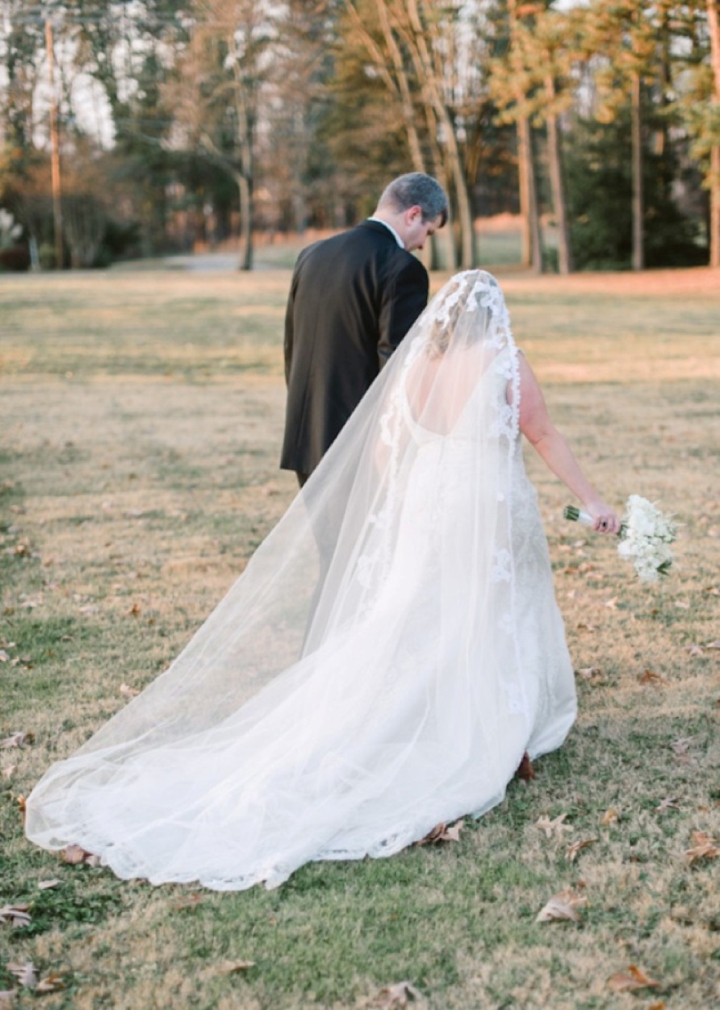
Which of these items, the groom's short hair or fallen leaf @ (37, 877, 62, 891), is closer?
fallen leaf @ (37, 877, 62, 891)

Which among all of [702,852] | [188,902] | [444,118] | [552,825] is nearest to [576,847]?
[552,825]

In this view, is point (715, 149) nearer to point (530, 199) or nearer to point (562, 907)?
point (530, 199)

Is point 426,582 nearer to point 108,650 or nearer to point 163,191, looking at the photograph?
point 108,650

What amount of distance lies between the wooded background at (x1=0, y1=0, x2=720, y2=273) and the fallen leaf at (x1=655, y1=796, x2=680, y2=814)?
24.2 metres

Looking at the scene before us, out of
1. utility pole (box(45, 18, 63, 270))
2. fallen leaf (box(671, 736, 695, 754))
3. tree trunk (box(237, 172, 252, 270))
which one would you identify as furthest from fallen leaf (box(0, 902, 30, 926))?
utility pole (box(45, 18, 63, 270))

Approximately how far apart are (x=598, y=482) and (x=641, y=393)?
18.5 ft

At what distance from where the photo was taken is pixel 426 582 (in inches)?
169

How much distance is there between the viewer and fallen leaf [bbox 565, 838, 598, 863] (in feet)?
12.2

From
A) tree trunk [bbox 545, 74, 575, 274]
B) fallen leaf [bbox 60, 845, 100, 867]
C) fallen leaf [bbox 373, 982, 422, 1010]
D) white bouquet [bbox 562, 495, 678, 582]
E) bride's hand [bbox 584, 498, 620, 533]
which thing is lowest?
fallen leaf [bbox 373, 982, 422, 1010]

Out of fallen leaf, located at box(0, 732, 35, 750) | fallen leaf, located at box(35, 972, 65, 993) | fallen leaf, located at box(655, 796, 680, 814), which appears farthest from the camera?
fallen leaf, located at box(0, 732, 35, 750)

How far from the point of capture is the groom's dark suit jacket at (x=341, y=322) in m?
4.87

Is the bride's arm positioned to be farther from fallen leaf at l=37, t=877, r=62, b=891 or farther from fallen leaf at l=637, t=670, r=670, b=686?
fallen leaf at l=37, t=877, r=62, b=891

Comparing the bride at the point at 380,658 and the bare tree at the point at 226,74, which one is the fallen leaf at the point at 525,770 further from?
the bare tree at the point at 226,74

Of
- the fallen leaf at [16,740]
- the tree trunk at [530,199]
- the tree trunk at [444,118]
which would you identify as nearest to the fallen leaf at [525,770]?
the fallen leaf at [16,740]
